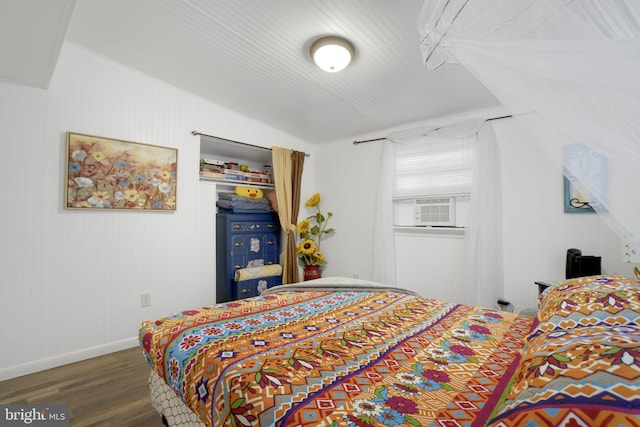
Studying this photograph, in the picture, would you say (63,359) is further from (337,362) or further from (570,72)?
(570,72)

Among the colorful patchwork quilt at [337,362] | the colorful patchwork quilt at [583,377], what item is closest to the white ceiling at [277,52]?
the colorful patchwork quilt at [337,362]

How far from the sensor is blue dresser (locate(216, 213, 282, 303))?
3.39 m

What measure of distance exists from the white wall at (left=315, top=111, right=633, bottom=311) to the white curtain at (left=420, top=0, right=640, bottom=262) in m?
1.13

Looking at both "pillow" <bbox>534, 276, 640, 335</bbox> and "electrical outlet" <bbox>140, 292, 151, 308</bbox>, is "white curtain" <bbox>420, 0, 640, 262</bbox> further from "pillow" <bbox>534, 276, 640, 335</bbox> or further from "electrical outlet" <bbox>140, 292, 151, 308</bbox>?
"electrical outlet" <bbox>140, 292, 151, 308</bbox>

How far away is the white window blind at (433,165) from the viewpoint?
3023 millimetres

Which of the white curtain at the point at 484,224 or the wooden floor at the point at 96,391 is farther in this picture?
the white curtain at the point at 484,224

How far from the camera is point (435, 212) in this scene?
324cm

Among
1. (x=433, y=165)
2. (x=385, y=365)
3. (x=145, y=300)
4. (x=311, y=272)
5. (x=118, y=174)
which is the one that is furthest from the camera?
(x=311, y=272)

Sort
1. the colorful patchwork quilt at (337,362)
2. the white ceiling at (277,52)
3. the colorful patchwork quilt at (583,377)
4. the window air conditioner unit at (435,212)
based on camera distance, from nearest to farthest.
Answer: the colorful patchwork quilt at (583,377) → the colorful patchwork quilt at (337,362) → the white ceiling at (277,52) → the window air conditioner unit at (435,212)

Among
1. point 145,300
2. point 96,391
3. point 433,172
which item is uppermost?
point 433,172

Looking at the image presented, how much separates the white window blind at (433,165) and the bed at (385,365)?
1761 mm

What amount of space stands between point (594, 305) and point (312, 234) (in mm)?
3324

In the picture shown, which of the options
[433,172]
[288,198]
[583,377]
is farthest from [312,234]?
[583,377]

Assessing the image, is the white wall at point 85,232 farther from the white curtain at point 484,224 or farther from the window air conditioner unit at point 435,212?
the white curtain at point 484,224
